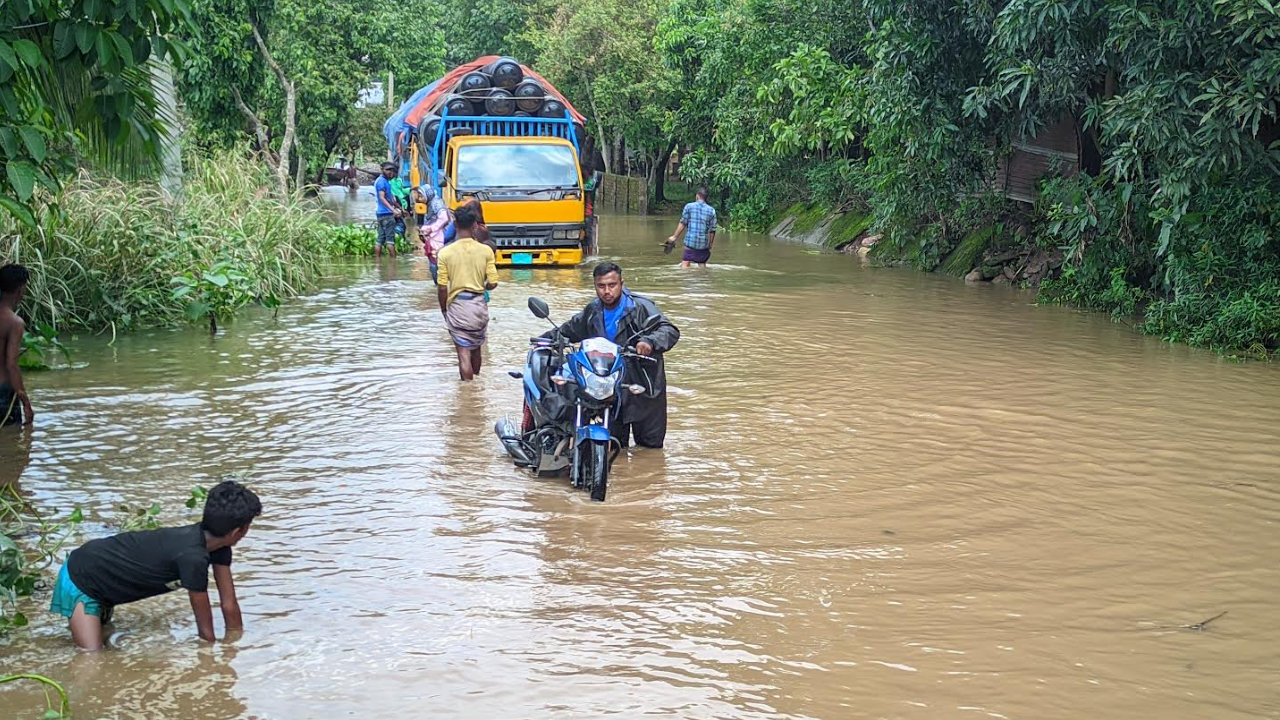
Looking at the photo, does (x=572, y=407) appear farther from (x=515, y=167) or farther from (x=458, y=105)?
(x=458, y=105)

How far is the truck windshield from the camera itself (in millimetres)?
20016

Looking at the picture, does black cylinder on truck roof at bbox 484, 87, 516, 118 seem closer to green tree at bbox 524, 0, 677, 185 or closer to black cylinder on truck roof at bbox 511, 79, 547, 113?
black cylinder on truck roof at bbox 511, 79, 547, 113

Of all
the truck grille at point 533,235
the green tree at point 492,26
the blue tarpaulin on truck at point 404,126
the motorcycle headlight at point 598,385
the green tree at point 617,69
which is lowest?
the motorcycle headlight at point 598,385

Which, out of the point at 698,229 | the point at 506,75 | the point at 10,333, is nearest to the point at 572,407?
the point at 10,333

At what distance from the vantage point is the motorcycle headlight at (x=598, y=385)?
7512 mm

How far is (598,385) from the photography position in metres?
7.51

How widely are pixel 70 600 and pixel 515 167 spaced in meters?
15.7

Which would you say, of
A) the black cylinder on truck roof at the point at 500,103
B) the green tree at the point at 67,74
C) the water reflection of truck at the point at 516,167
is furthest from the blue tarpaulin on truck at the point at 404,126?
the green tree at the point at 67,74

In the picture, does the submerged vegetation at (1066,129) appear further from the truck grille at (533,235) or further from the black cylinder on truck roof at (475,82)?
the black cylinder on truck roof at (475,82)

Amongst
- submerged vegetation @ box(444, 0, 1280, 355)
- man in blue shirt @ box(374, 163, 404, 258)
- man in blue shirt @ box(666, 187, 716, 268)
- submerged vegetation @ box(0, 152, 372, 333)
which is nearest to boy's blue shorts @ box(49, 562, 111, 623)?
submerged vegetation @ box(0, 152, 372, 333)

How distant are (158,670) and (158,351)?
7.93 m

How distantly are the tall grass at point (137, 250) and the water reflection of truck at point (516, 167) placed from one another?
3.80m

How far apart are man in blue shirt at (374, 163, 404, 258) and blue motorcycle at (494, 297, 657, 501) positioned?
517 inches

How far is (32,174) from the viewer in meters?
5.27
